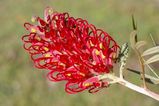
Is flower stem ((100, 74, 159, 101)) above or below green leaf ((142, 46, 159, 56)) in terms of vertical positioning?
below

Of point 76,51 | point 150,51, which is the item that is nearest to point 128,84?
point 150,51

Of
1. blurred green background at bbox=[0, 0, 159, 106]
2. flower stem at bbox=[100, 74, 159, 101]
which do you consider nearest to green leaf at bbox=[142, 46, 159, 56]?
flower stem at bbox=[100, 74, 159, 101]

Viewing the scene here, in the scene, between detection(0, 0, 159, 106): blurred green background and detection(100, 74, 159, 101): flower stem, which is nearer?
detection(100, 74, 159, 101): flower stem

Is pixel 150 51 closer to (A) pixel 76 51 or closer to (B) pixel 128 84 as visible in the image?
(B) pixel 128 84

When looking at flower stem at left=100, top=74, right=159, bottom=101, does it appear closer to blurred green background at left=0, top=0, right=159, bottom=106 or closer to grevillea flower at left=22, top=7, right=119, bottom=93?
grevillea flower at left=22, top=7, right=119, bottom=93

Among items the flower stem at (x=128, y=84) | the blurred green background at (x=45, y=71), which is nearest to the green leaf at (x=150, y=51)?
the flower stem at (x=128, y=84)
